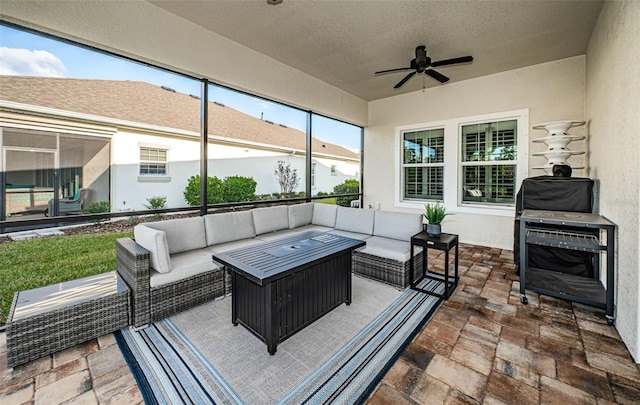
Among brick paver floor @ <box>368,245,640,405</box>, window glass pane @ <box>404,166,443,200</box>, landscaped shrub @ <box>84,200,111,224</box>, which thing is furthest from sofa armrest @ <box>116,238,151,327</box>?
window glass pane @ <box>404,166,443,200</box>

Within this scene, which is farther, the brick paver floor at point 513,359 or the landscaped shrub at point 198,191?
the landscaped shrub at point 198,191

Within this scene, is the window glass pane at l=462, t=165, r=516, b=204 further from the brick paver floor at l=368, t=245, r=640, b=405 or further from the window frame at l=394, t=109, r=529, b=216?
the brick paver floor at l=368, t=245, r=640, b=405

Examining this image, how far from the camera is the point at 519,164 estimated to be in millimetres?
4641

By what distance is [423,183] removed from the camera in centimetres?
595

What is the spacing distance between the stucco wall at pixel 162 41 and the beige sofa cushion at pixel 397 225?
2.62m

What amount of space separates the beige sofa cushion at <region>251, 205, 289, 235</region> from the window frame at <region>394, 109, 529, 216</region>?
10.5 ft

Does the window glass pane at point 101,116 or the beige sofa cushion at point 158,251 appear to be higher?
the window glass pane at point 101,116

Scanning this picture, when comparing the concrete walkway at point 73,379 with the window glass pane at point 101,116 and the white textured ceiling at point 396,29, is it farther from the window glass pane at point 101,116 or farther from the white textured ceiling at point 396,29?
the white textured ceiling at point 396,29

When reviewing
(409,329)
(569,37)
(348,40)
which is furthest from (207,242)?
(569,37)

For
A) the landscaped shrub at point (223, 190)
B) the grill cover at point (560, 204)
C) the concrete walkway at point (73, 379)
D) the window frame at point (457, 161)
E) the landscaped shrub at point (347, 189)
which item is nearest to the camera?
the concrete walkway at point (73, 379)

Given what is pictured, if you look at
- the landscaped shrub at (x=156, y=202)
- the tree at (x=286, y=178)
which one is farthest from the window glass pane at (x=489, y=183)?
the landscaped shrub at (x=156, y=202)

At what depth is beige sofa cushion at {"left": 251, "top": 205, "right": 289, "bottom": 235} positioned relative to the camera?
3773 millimetres

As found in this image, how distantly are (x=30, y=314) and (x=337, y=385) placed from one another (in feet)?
7.22

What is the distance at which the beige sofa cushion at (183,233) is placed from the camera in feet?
9.30
